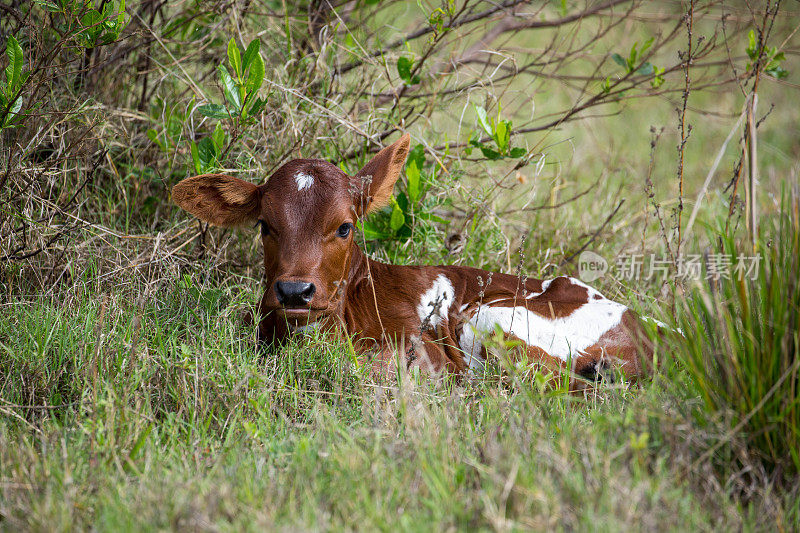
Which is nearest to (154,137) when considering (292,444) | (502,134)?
(502,134)

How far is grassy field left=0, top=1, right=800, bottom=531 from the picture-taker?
2324 mm

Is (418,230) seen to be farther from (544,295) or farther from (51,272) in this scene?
(51,272)

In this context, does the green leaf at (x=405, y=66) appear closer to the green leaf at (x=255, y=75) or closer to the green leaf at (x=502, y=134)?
the green leaf at (x=502, y=134)

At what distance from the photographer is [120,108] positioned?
4.74 m

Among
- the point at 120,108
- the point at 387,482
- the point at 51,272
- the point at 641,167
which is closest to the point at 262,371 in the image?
the point at 387,482

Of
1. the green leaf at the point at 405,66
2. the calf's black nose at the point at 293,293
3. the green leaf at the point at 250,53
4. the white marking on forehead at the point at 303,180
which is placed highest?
the green leaf at the point at 250,53

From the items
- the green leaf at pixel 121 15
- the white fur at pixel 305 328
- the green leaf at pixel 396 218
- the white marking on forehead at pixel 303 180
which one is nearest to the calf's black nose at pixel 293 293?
the white fur at pixel 305 328

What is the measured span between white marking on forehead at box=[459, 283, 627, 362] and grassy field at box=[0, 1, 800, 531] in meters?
0.23

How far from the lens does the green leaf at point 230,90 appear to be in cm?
374

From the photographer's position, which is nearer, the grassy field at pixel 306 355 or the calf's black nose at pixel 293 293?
the grassy field at pixel 306 355

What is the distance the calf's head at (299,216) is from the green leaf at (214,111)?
44 centimetres

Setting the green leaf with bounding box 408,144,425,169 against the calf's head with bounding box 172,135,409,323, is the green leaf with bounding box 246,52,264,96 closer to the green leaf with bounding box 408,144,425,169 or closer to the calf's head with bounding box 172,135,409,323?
the calf's head with bounding box 172,135,409,323

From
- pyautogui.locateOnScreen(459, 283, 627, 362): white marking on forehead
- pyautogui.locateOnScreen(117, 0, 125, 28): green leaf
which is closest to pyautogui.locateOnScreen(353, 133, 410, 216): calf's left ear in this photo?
pyautogui.locateOnScreen(459, 283, 627, 362): white marking on forehead

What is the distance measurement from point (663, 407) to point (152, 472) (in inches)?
77.8
